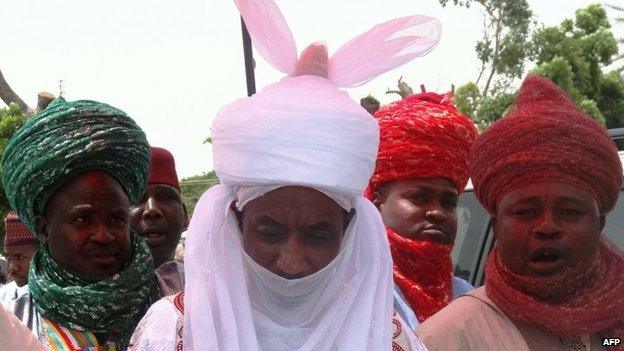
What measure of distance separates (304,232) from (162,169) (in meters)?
2.05

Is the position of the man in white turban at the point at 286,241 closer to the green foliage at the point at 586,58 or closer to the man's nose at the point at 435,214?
the man's nose at the point at 435,214

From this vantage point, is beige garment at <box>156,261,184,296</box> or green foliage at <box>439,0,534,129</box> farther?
green foliage at <box>439,0,534,129</box>

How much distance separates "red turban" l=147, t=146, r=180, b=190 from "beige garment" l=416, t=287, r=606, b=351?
1858 millimetres

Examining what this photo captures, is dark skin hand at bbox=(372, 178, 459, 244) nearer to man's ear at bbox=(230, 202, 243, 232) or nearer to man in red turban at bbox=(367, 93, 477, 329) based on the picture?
man in red turban at bbox=(367, 93, 477, 329)

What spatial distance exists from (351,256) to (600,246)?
986mm

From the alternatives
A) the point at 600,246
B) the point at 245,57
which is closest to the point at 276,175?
the point at 245,57

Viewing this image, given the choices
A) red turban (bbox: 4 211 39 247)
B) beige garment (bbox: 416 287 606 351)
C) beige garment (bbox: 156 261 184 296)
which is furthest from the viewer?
red turban (bbox: 4 211 39 247)

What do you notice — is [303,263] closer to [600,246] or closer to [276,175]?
[276,175]

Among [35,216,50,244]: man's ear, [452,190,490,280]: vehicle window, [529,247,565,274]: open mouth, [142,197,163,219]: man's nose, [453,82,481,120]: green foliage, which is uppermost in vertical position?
[35,216,50,244]: man's ear

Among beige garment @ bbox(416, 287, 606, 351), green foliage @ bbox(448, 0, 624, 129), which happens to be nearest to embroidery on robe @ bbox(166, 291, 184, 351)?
beige garment @ bbox(416, 287, 606, 351)

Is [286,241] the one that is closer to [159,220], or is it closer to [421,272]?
[421,272]

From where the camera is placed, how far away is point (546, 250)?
2.96 m

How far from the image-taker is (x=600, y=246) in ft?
10.5

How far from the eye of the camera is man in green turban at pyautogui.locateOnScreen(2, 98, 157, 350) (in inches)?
122
